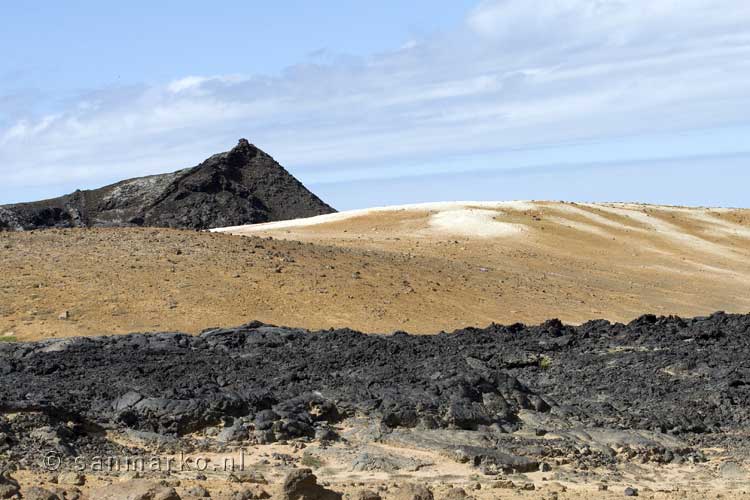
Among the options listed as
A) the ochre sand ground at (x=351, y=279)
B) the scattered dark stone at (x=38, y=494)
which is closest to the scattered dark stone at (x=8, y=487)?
the scattered dark stone at (x=38, y=494)

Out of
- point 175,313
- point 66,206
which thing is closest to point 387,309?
point 175,313

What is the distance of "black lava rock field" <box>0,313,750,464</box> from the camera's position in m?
12.8

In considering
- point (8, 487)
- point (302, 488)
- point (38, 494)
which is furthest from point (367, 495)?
point (8, 487)

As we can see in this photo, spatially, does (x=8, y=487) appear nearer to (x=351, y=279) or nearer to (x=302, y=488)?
(x=302, y=488)

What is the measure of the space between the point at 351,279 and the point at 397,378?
11.0 m

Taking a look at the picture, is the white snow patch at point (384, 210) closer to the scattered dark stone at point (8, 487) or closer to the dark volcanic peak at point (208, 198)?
the dark volcanic peak at point (208, 198)

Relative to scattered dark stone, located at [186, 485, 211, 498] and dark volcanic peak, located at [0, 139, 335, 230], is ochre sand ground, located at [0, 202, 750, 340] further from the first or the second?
dark volcanic peak, located at [0, 139, 335, 230]

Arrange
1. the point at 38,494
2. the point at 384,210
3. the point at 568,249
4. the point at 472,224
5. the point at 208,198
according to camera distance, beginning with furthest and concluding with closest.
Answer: the point at 208,198 → the point at 384,210 → the point at 472,224 → the point at 568,249 → the point at 38,494

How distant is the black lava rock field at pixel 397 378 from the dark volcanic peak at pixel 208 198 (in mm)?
31528

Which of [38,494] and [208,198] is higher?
[208,198]

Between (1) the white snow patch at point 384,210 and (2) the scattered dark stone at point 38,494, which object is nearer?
(2) the scattered dark stone at point 38,494

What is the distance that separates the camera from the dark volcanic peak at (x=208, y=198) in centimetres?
4984

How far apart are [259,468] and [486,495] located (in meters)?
2.42

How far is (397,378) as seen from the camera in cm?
1455
